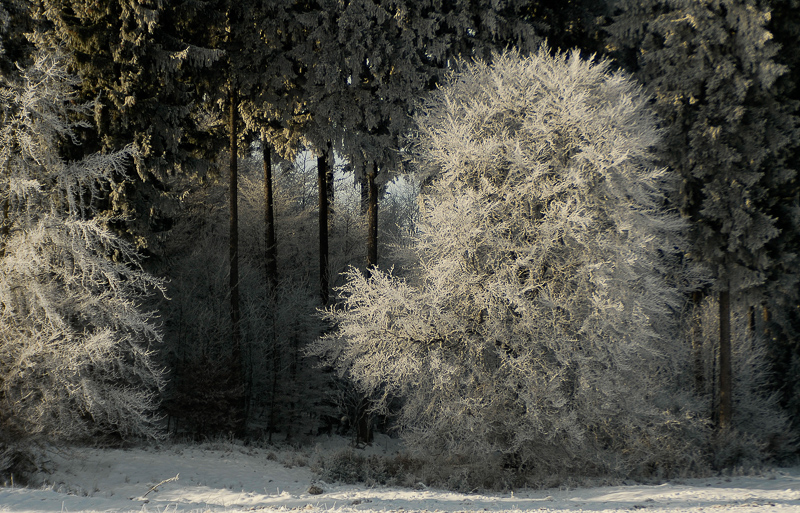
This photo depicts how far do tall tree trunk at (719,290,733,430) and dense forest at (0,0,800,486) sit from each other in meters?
0.08

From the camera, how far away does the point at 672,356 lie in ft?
60.3

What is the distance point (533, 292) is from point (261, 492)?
700 centimetres

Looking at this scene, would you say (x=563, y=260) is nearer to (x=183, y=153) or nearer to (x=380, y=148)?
(x=380, y=148)

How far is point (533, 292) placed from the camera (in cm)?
1401

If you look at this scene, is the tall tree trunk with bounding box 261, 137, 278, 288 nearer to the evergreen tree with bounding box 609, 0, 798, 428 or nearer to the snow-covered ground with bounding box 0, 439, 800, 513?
the snow-covered ground with bounding box 0, 439, 800, 513

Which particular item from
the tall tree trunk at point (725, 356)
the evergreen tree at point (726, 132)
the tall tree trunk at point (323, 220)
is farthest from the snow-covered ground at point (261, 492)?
the tall tree trunk at point (323, 220)

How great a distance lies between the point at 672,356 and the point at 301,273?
14.1 metres

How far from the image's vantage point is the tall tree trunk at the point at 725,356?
17.8 metres

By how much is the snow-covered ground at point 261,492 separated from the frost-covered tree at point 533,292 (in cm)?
173

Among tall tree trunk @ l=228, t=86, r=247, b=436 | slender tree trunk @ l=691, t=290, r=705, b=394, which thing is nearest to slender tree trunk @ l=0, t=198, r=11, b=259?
tall tree trunk @ l=228, t=86, r=247, b=436

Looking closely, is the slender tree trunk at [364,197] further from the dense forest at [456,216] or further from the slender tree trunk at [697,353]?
the slender tree trunk at [697,353]

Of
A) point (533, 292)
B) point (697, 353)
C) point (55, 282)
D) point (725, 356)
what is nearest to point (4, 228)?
point (55, 282)

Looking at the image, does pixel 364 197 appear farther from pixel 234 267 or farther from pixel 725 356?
pixel 725 356

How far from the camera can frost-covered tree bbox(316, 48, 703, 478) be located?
13.2 m
